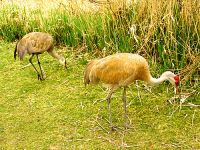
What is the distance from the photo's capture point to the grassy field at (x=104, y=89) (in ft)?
13.9

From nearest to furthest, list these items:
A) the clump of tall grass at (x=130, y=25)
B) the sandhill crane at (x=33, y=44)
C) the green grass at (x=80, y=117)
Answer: the green grass at (x=80, y=117)
the clump of tall grass at (x=130, y=25)
the sandhill crane at (x=33, y=44)

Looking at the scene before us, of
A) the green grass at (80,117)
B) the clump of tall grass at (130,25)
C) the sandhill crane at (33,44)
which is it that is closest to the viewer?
the green grass at (80,117)

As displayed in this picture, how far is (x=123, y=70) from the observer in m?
4.18

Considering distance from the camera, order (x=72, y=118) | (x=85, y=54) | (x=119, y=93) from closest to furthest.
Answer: (x=72, y=118) < (x=119, y=93) < (x=85, y=54)

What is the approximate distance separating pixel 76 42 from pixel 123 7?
1313 mm

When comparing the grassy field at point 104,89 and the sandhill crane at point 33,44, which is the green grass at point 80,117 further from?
the sandhill crane at point 33,44

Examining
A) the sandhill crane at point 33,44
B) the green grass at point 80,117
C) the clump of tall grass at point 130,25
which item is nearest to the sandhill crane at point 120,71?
the green grass at point 80,117

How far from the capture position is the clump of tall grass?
5078mm

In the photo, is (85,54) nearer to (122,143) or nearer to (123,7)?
(123,7)

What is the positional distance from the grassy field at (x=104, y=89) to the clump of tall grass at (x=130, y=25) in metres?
0.01

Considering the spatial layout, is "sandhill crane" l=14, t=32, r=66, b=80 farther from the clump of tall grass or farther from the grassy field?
the clump of tall grass

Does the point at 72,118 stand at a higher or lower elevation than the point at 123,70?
lower

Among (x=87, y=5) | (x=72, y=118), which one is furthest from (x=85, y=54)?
(x=72, y=118)

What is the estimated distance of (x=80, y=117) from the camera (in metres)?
4.68
